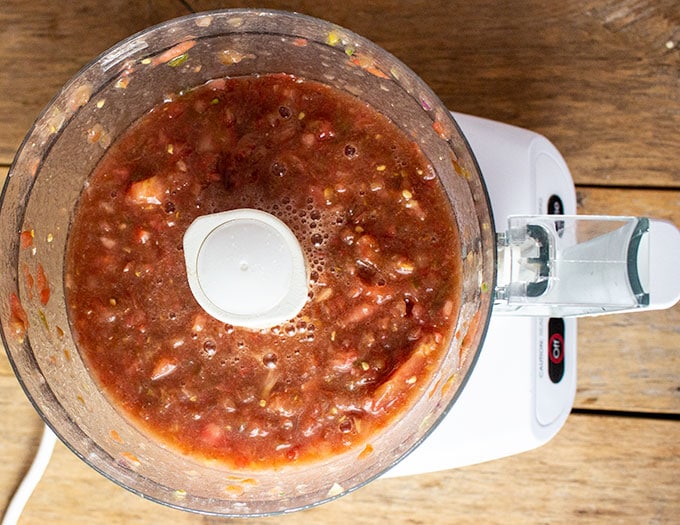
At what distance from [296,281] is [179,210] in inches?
7.2

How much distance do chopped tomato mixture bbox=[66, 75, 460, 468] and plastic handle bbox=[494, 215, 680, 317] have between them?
87 millimetres

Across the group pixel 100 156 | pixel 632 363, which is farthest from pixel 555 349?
pixel 100 156

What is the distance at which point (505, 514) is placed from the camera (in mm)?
1180

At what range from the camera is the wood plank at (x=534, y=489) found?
3.85ft

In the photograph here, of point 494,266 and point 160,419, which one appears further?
point 160,419

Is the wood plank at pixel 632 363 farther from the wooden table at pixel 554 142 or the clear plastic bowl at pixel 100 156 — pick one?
the clear plastic bowl at pixel 100 156

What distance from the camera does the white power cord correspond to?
3.79 ft

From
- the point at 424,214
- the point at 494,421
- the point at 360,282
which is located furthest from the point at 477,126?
the point at 494,421

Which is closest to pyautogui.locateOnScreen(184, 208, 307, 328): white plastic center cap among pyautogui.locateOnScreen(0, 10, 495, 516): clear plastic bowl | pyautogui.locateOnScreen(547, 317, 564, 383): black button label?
pyautogui.locateOnScreen(0, 10, 495, 516): clear plastic bowl

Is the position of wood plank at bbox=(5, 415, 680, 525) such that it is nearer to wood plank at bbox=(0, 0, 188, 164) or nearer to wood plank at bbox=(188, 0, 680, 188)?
wood plank at bbox=(188, 0, 680, 188)

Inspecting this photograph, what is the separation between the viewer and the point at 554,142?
116 cm

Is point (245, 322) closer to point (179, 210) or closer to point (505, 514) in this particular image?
point (179, 210)

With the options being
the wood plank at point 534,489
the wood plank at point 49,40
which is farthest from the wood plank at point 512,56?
the wood plank at point 534,489

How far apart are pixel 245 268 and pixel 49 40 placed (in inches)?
23.0
